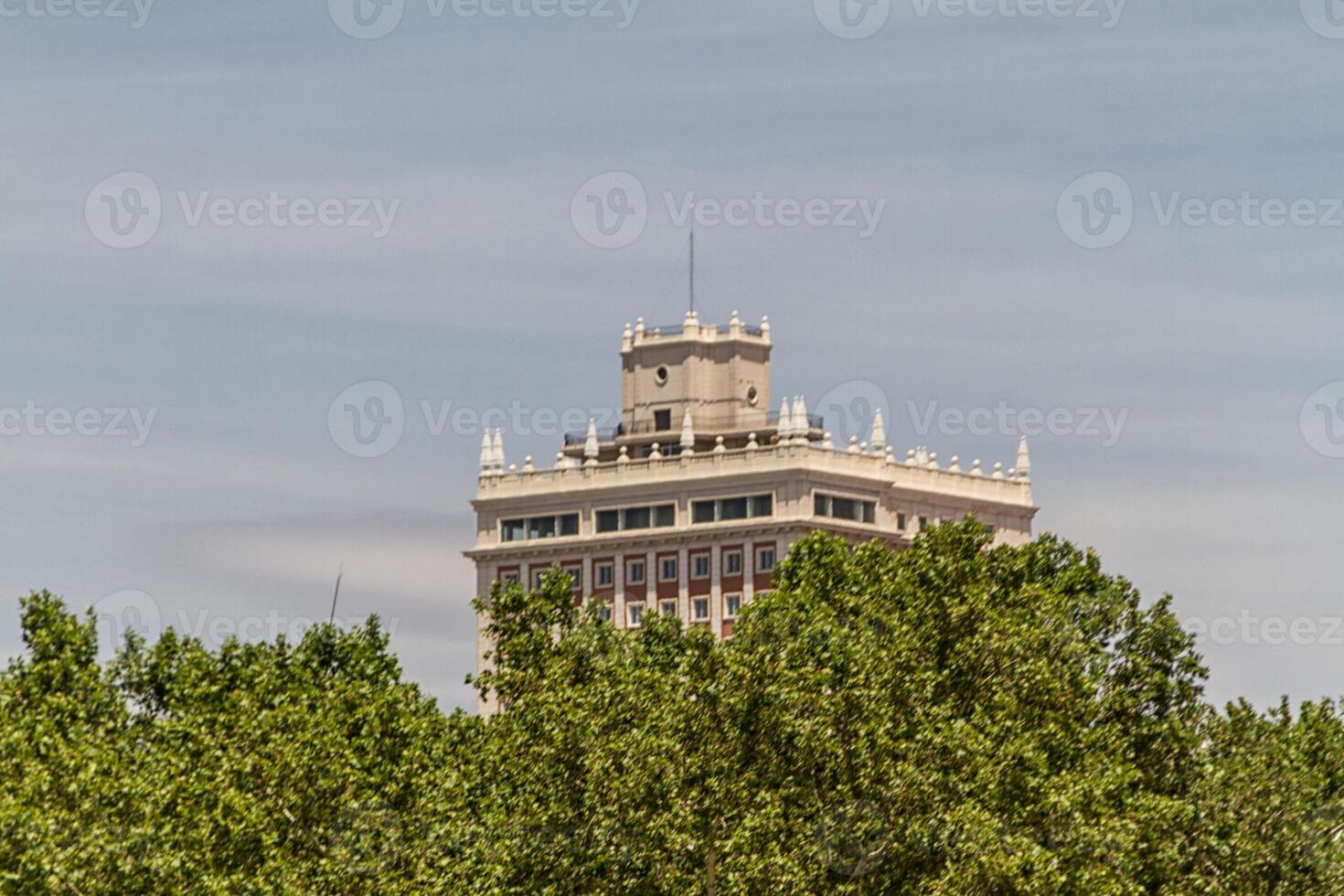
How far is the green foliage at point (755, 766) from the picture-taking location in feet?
269

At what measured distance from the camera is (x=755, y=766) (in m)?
83.1

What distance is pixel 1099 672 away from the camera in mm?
91438

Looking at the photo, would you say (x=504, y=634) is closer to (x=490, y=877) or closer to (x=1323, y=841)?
(x=490, y=877)

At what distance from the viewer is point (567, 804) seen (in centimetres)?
8400

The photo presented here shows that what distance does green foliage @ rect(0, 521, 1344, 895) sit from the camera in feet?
269

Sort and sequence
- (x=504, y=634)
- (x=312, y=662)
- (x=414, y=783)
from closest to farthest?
(x=414, y=783)
(x=504, y=634)
(x=312, y=662)

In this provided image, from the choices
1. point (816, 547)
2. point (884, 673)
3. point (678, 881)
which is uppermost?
point (816, 547)

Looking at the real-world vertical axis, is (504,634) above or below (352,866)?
above

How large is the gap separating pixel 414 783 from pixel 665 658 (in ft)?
25.7

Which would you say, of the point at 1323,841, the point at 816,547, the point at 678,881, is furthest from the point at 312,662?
the point at 1323,841

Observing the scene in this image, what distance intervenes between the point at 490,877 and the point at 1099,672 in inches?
704

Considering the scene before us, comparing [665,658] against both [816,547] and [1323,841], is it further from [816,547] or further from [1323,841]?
[1323,841]

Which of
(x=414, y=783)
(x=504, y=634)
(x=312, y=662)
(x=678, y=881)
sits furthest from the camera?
(x=312, y=662)

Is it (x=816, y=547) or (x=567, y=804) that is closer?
(x=567, y=804)
